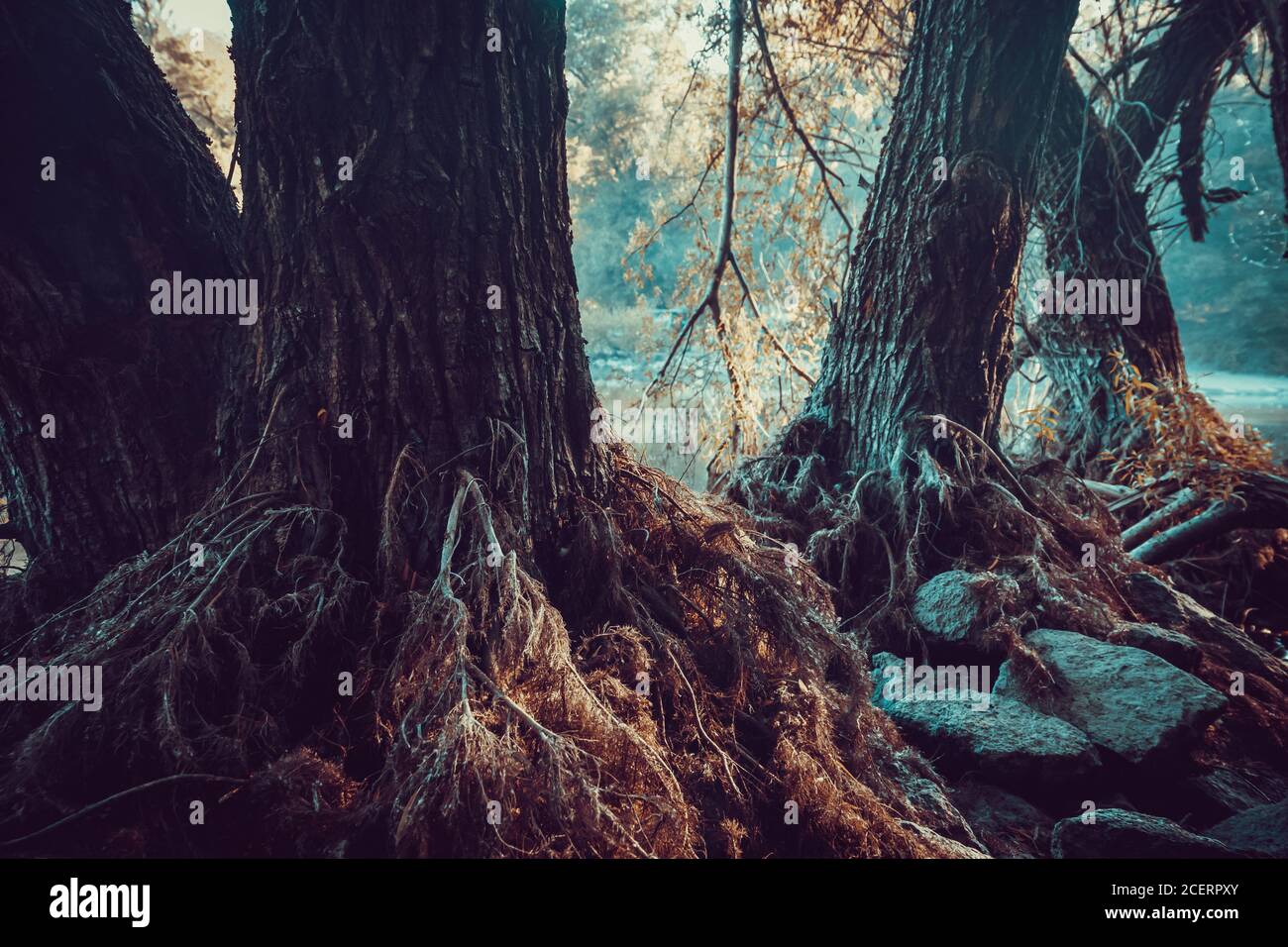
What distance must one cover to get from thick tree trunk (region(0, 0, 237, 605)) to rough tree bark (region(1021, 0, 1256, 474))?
514 cm

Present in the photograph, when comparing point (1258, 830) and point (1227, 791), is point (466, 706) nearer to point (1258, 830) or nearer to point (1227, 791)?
point (1258, 830)

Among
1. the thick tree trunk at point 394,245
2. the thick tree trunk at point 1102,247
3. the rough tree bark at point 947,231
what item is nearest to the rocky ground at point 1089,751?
the rough tree bark at point 947,231

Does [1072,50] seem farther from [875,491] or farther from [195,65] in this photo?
[195,65]

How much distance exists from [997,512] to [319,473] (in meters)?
2.94

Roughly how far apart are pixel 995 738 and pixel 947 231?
2325 millimetres

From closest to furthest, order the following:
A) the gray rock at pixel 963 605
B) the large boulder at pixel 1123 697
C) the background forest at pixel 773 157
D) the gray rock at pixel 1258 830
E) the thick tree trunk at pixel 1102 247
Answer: the gray rock at pixel 1258 830 < the large boulder at pixel 1123 697 < the gray rock at pixel 963 605 < the background forest at pixel 773 157 < the thick tree trunk at pixel 1102 247

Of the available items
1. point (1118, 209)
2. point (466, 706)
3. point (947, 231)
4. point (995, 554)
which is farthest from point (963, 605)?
point (1118, 209)

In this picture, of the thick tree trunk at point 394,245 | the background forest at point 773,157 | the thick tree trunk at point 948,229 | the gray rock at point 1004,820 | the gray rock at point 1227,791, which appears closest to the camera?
the thick tree trunk at point 394,245

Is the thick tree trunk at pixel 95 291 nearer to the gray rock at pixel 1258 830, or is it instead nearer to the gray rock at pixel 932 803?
the gray rock at pixel 932 803

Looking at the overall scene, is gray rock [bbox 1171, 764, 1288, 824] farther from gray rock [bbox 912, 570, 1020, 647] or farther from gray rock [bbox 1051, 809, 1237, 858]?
gray rock [bbox 912, 570, 1020, 647]

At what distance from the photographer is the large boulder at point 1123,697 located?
2.48 metres

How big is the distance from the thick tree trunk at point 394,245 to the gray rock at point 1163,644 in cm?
250

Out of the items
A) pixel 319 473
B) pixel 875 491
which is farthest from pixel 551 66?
pixel 875 491

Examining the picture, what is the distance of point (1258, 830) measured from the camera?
2045 millimetres
